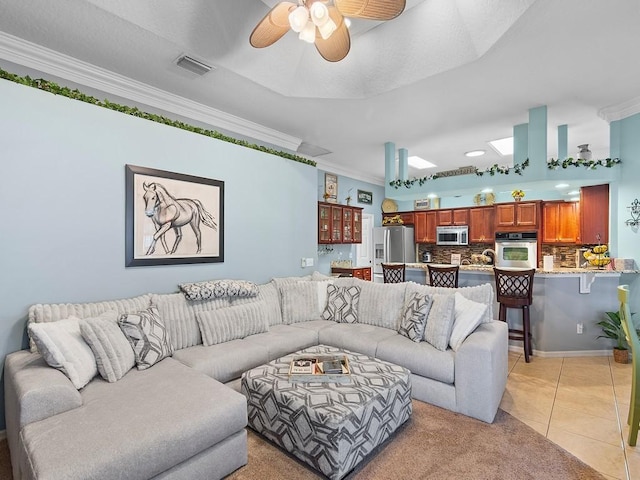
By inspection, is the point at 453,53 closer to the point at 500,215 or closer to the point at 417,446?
the point at 417,446

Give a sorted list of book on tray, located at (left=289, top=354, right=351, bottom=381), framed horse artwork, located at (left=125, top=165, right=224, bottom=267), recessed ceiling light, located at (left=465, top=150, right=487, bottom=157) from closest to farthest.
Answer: book on tray, located at (left=289, top=354, right=351, bottom=381) < framed horse artwork, located at (left=125, top=165, right=224, bottom=267) < recessed ceiling light, located at (left=465, top=150, right=487, bottom=157)

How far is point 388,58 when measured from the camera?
10.0 ft

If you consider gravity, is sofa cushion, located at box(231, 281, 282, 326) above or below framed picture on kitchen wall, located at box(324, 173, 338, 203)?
below

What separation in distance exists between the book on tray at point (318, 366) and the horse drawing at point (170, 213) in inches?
66.5

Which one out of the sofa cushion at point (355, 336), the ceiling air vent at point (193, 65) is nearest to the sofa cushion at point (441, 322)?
the sofa cushion at point (355, 336)

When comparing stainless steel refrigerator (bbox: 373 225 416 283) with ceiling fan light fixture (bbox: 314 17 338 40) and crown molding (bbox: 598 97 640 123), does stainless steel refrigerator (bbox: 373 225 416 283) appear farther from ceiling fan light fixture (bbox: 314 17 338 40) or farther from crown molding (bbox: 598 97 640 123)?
ceiling fan light fixture (bbox: 314 17 338 40)

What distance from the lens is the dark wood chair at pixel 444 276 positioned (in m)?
4.22

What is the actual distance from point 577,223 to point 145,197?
278 inches

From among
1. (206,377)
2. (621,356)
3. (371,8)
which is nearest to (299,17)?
(371,8)

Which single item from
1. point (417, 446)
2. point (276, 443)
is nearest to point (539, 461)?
point (417, 446)

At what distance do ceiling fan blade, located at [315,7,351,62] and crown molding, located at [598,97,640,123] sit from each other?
3598mm

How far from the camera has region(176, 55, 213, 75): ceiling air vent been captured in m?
2.78

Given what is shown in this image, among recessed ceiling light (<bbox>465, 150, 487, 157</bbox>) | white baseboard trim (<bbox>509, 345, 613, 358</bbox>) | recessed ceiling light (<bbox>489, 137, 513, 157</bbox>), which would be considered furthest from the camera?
recessed ceiling light (<bbox>465, 150, 487, 157</bbox>)

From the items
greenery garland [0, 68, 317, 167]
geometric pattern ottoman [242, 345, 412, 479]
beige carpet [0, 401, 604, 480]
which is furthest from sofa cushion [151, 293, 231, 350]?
greenery garland [0, 68, 317, 167]
